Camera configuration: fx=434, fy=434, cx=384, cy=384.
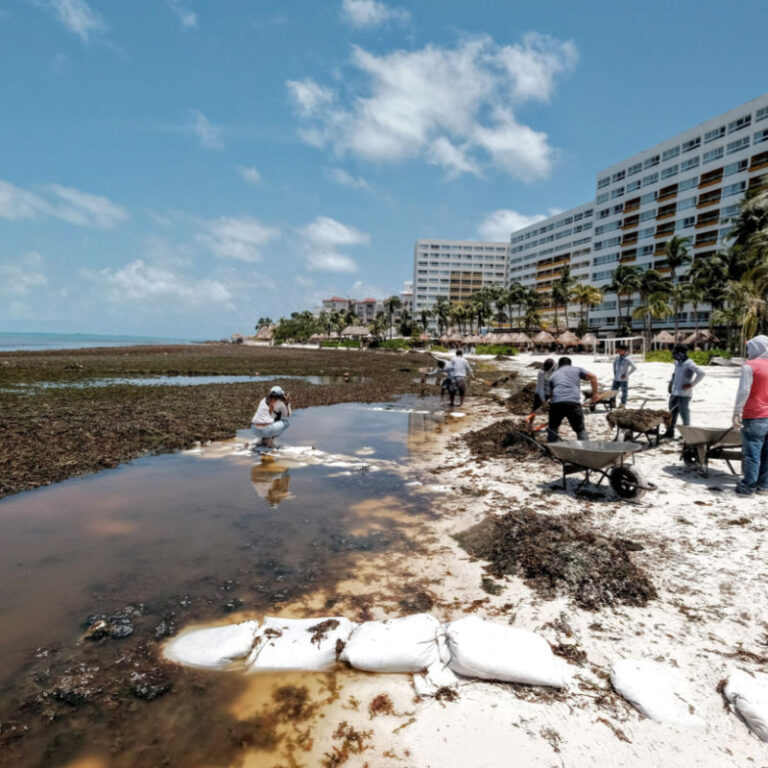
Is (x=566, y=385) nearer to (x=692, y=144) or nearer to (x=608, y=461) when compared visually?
(x=608, y=461)

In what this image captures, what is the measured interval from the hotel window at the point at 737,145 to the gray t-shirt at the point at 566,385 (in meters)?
78.4

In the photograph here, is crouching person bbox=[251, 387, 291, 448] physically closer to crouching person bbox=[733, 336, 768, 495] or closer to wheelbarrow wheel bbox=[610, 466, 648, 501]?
wheelbarrow wheel bbox=[610, 466, 648, 501]

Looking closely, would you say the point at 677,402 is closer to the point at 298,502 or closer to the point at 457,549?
the point at 457,549

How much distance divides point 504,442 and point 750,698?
7750 millimetres

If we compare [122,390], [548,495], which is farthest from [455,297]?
[548,495]

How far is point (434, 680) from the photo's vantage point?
3.35 metres

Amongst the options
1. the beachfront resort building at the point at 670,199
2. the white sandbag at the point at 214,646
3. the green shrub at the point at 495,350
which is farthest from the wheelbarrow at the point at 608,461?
the beachfront resort building at the point at 670,199

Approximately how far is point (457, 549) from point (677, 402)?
701 cm

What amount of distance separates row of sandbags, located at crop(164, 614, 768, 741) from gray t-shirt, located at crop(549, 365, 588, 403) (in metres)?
5.32

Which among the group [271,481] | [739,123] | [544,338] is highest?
[739,123]

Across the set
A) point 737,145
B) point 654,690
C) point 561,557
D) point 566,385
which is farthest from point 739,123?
point 654,690

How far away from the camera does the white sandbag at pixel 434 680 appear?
3285 mm

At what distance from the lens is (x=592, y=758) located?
2.75 metres

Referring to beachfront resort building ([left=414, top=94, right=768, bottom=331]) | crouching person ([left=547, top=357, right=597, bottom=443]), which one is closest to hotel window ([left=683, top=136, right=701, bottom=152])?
beachfront resort building ([left=414, top=94, right=768, bottom=331])
